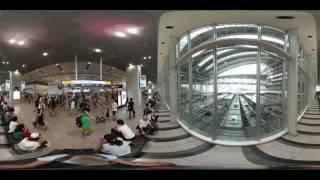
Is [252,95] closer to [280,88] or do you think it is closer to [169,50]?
A: [280,88]

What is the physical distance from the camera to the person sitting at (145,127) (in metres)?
2.52

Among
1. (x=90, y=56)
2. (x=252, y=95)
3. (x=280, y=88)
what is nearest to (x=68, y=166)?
(x=90, y=56)

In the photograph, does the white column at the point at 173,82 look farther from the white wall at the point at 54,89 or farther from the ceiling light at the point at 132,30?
the white wall at the point at 54,89

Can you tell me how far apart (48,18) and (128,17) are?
0.66 metres

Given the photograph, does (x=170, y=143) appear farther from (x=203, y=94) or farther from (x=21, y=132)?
(x=21, y=132)

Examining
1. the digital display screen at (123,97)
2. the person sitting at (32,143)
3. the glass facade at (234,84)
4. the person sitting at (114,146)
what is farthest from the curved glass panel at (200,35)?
the person sitting at (32,143)

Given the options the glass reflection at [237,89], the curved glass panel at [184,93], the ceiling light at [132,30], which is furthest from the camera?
the ceiling light at [132,30]

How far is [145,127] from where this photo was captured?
2.53 meters

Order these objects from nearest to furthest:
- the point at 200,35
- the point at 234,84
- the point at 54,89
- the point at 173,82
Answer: the point at 234,84, the point at 200,35, the point at 173,82, the point at 54,89

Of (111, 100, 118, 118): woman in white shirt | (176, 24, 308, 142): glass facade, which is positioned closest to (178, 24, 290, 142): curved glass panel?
(176, 24, 308, 142): glass facade

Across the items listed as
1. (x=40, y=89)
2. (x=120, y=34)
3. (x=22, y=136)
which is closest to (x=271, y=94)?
(x=120, y=34)

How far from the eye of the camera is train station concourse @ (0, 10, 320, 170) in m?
2.17

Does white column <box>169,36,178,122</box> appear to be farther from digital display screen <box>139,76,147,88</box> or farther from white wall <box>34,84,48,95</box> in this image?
white wall <box>34,84,48,95</box>

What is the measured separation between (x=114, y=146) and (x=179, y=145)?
1.78 feet
